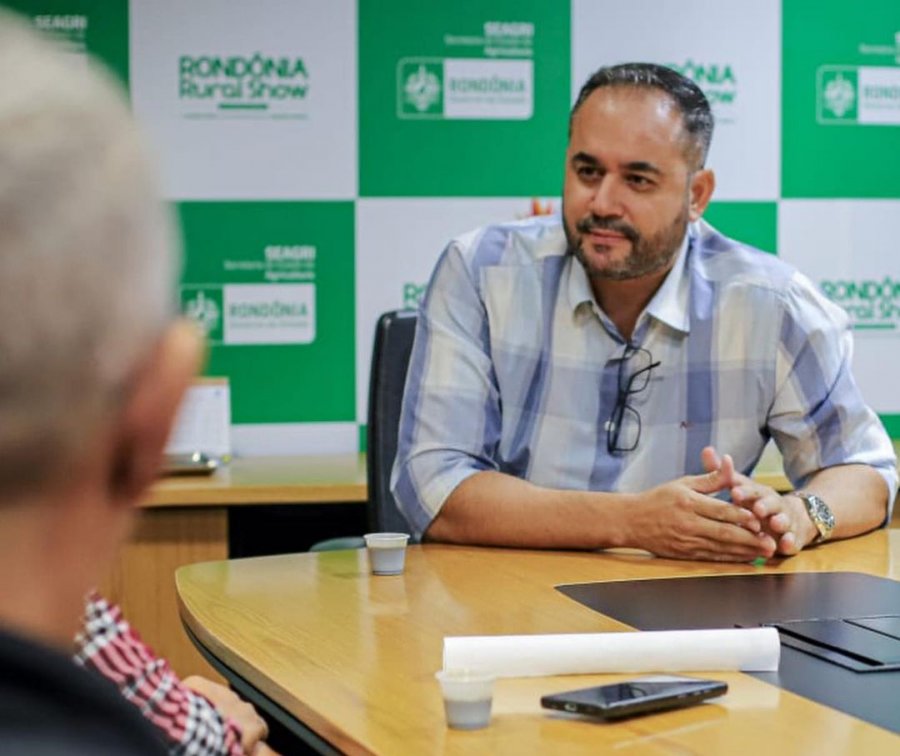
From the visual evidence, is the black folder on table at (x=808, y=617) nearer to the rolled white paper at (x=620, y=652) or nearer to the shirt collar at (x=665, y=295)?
the rolled white paper at (x=620, y=652)

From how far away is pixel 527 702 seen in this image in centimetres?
147

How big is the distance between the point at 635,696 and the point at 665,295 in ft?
4.68

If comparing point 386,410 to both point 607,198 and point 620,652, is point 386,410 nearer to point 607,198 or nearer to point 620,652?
point 607,198

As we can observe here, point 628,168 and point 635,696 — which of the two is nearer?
point 635,696

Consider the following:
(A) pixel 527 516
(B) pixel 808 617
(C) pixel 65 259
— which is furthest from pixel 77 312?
(A) pixel 527 516

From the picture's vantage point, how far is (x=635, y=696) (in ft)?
4.68

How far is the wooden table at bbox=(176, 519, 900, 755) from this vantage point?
1353 millimetres

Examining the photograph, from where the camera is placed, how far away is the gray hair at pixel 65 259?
0.52 m

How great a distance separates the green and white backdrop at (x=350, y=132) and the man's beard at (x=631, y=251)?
1.38 metres

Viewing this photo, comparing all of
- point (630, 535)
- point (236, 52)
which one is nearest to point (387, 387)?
point (630, 535)

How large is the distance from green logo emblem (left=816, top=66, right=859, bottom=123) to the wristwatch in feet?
6.95

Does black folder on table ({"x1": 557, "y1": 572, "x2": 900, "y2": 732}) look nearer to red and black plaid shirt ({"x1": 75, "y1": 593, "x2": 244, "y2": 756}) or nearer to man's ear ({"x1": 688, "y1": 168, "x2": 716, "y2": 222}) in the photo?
red and black plaid shirt ({"x1": 75, "y1": 593, "x2": 244, "y2": 756})

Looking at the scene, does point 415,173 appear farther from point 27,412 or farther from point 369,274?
point 27,412

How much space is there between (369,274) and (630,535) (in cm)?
189
